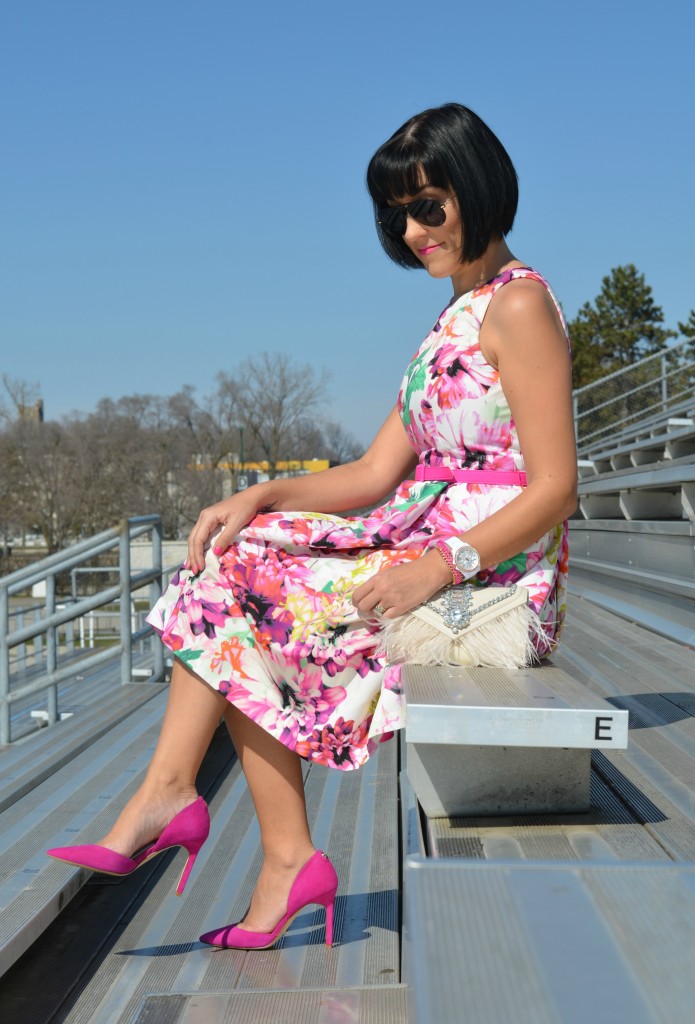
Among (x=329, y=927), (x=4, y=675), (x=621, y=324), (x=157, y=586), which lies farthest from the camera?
(x=621, y=324)

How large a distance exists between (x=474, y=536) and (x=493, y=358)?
1.10ft

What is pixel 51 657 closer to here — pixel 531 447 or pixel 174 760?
pixel 174 760

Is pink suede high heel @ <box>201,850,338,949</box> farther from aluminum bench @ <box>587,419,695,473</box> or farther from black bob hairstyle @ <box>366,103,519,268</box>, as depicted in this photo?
aluminum bench @ <box>587,419,695,473</box>

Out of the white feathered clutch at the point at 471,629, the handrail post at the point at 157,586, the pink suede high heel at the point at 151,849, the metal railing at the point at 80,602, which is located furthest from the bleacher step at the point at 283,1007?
the handrail post at the point at 157,586

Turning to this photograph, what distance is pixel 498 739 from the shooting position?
146 centimetres

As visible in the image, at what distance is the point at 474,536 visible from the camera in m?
1.88

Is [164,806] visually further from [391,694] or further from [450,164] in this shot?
[450,164]

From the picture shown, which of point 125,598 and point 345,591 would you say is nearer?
point 345,591

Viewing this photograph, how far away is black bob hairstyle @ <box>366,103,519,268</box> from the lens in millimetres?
1970

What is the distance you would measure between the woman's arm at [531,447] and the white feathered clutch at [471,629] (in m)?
0.03

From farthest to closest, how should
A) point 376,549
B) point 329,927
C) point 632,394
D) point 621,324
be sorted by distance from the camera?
point 621,324
point 632,394
point 329,927
point 376,549

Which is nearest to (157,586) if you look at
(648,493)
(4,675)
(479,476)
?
(4,675)

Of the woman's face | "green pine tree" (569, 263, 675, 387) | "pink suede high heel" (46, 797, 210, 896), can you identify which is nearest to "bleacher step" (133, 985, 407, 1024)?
"pink suede high heel" (46, 797, 210, 896)

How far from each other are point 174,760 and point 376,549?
541 millimetres
